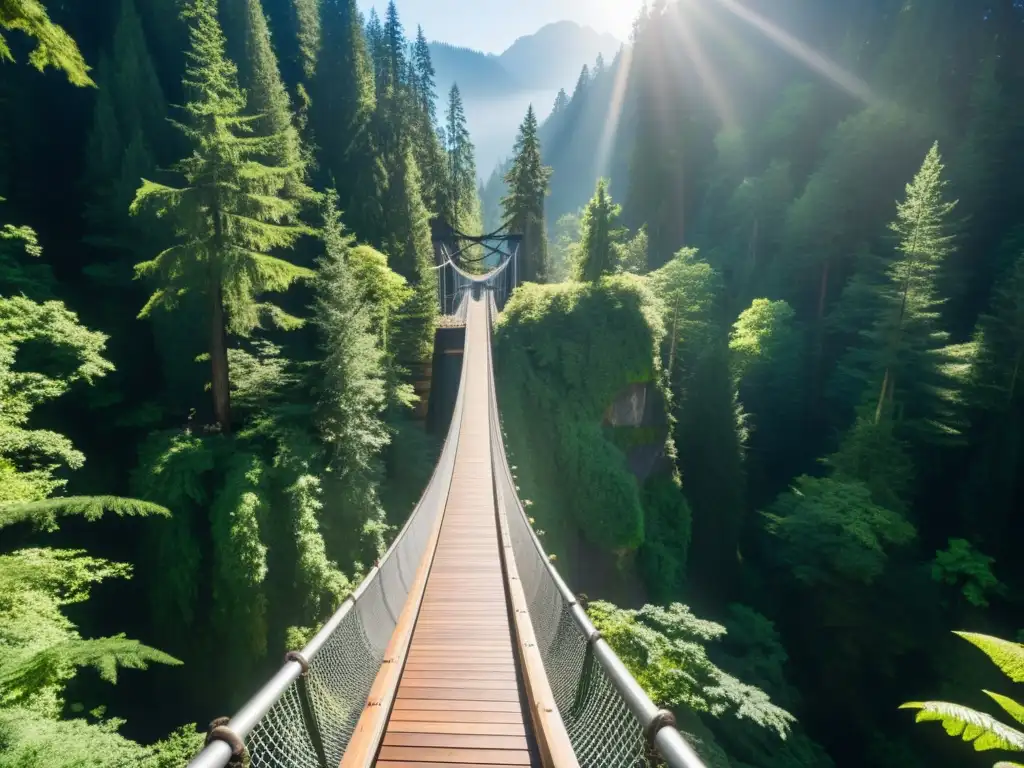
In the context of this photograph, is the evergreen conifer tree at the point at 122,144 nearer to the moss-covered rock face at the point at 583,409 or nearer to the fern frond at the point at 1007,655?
the moss-covered rock face at the point at 583,409

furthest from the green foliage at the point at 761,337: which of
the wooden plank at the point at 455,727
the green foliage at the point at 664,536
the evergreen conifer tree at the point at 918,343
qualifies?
the wooden plank at the point at 455,727

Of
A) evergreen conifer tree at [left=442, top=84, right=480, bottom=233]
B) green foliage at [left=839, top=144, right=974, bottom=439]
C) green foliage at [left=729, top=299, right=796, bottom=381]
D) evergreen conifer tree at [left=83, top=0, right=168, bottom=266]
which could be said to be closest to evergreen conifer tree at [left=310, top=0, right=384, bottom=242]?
evergreen conifer tree at [left=83, top=0, right=168, bottom=266]

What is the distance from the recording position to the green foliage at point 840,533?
12.3m

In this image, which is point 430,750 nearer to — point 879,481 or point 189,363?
point 189,363

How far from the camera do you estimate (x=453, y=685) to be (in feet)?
10.6

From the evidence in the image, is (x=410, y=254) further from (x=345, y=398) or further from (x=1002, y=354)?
(x=1002, y=354)

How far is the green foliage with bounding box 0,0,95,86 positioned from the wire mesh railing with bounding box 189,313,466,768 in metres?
3.24

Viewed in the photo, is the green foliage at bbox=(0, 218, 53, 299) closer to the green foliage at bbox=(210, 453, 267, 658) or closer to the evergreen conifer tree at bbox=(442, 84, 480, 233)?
the green foliage at bbox=(210, 453, 267, 658)

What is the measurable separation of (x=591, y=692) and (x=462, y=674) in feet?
4.20

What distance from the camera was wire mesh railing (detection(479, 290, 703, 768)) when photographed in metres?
1.39

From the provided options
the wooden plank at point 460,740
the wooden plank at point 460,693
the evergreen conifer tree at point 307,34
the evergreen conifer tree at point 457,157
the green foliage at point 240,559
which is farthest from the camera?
the evergreen conifer tree at point 457,157

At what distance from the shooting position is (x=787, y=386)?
2009cm

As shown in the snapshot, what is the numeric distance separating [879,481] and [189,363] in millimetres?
17922

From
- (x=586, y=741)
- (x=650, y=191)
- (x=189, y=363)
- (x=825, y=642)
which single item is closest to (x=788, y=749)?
(x=825, y=642)
